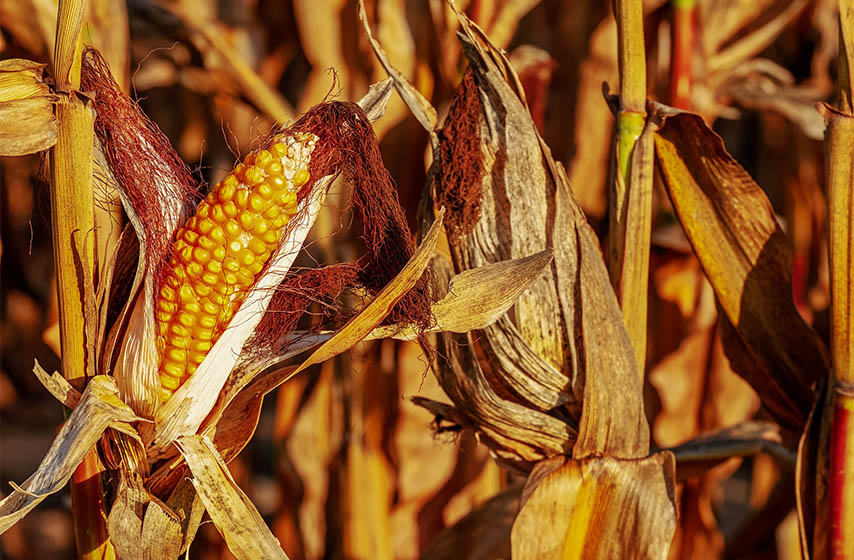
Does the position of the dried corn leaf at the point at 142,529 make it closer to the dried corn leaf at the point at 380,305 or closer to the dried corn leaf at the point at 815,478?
the dried corn leaf at the point at 380,305

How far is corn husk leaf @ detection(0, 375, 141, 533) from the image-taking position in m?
0.65

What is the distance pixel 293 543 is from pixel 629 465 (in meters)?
1.08

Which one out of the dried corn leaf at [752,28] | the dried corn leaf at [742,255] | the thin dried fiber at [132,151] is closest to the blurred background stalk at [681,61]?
→ the dried corn leaf at [752,28]

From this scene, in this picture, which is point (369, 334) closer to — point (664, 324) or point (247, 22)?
point (664, 324)

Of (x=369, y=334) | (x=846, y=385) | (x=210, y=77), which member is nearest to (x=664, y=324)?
(x=846, y=385)

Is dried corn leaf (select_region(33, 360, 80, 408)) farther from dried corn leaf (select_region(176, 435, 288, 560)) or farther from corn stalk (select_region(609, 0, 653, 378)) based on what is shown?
corn stalk (select_region(609, 0, 653, 378))

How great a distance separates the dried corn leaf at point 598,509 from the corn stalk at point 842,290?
194 millimetres

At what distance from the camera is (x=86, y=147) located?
2.24 feet

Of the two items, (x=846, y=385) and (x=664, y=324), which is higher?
(x=664, y=324)

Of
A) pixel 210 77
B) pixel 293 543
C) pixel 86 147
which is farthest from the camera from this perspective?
pixel 293 543

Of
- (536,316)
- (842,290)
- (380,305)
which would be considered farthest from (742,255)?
(380,305)

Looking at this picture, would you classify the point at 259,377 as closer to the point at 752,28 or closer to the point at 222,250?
the point at 222,250

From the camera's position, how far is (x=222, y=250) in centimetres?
70

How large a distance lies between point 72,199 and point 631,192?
21.0 inches
